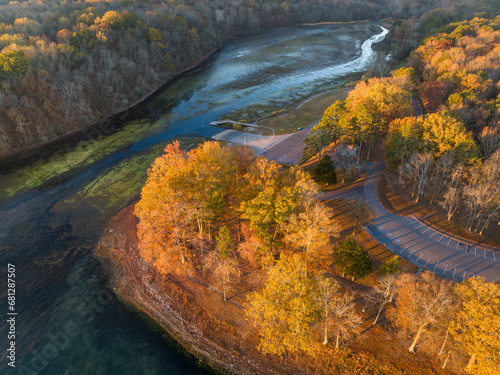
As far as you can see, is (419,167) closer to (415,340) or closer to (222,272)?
(415,340)

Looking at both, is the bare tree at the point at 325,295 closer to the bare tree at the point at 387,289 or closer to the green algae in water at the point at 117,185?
the bare tree at the point at 387,289

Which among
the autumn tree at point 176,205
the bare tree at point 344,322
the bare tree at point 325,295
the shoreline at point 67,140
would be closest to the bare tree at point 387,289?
the bare tree at point 344,322

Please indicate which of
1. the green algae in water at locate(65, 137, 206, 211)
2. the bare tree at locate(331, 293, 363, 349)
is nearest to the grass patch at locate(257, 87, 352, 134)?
the green algae in water at locate(65, 137, 206, 211)

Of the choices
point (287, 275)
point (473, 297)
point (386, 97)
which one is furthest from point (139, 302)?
point (386, 97)

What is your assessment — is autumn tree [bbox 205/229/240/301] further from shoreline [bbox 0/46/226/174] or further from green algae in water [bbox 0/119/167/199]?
shoreline [bbox 0/46/226/174]

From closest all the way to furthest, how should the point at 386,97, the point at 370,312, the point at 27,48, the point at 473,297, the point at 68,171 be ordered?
the point at 473,297
the point at 370,312
the point at 386,97
the point at 68,171
the point at 27,48

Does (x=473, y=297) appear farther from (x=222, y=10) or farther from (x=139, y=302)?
(x=222, y=10)
